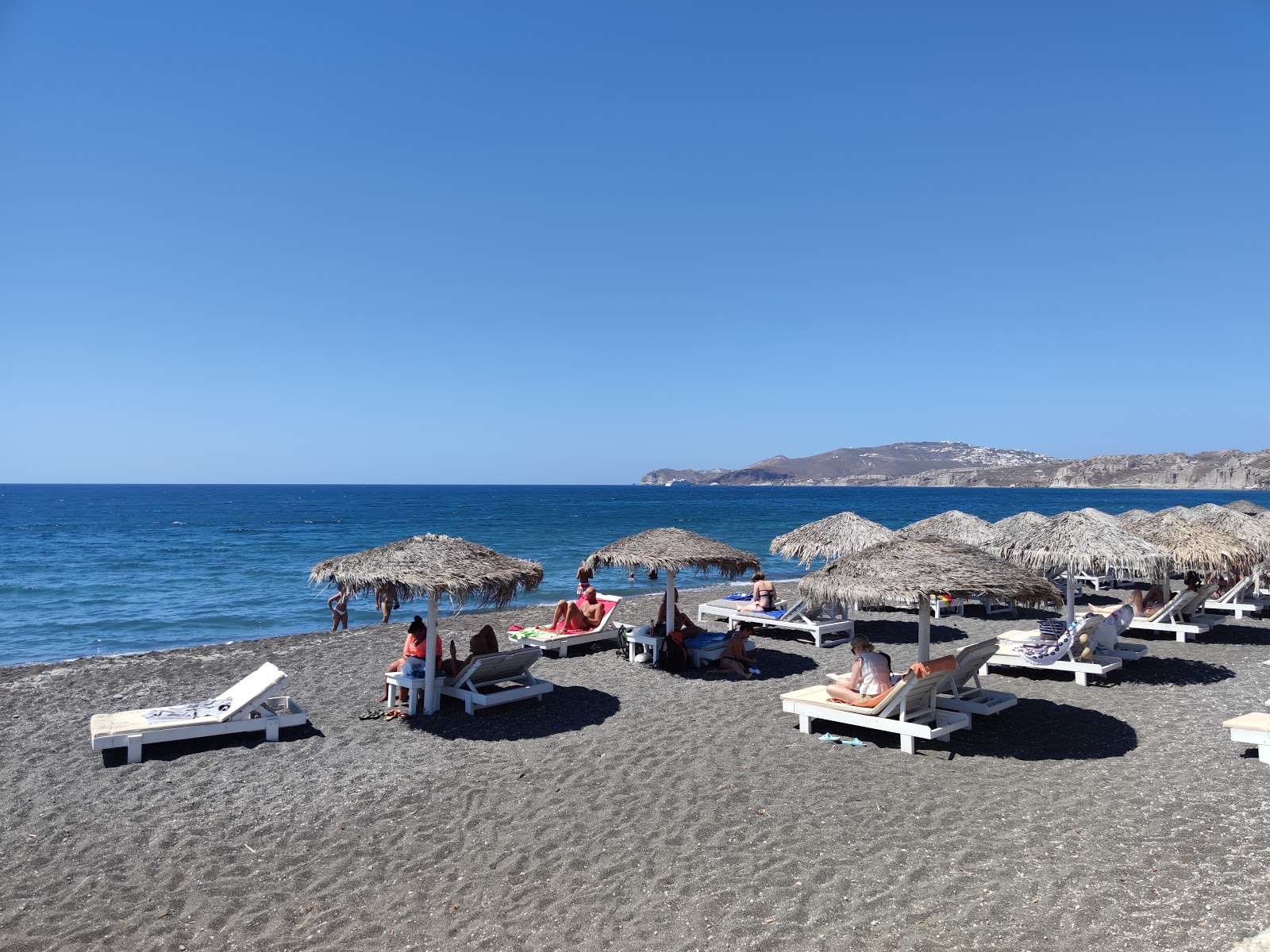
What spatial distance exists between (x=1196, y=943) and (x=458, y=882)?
4190 millimetres

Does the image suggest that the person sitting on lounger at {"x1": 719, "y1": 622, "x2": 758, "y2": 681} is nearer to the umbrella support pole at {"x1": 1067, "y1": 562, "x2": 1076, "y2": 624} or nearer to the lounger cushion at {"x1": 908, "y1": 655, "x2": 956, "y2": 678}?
the lounger cushion at {"x1": 908, "y1": 655, "x2": 956, "y2": 678}

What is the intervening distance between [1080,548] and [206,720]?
11.3m

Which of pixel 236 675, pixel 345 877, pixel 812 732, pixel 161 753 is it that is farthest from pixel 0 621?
pixel 812 732

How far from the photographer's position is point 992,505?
327 ft

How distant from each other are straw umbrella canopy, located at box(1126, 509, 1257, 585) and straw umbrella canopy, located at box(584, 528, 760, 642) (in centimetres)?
678

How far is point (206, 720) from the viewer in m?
7.36

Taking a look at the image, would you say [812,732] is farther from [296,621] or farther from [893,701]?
[296,621]

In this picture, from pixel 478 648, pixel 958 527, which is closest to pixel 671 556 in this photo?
pixel 478 648

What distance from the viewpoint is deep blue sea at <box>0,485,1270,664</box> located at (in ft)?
60.0

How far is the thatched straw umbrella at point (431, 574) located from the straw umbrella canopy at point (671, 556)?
196 centimetres

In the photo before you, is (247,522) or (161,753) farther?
(247,522)

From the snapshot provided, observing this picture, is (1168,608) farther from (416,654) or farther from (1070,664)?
(416,654)

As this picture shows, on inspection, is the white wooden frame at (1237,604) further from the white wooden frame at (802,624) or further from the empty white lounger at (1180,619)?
the white wooden frame at (802,624)

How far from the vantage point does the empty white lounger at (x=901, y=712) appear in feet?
23.3
